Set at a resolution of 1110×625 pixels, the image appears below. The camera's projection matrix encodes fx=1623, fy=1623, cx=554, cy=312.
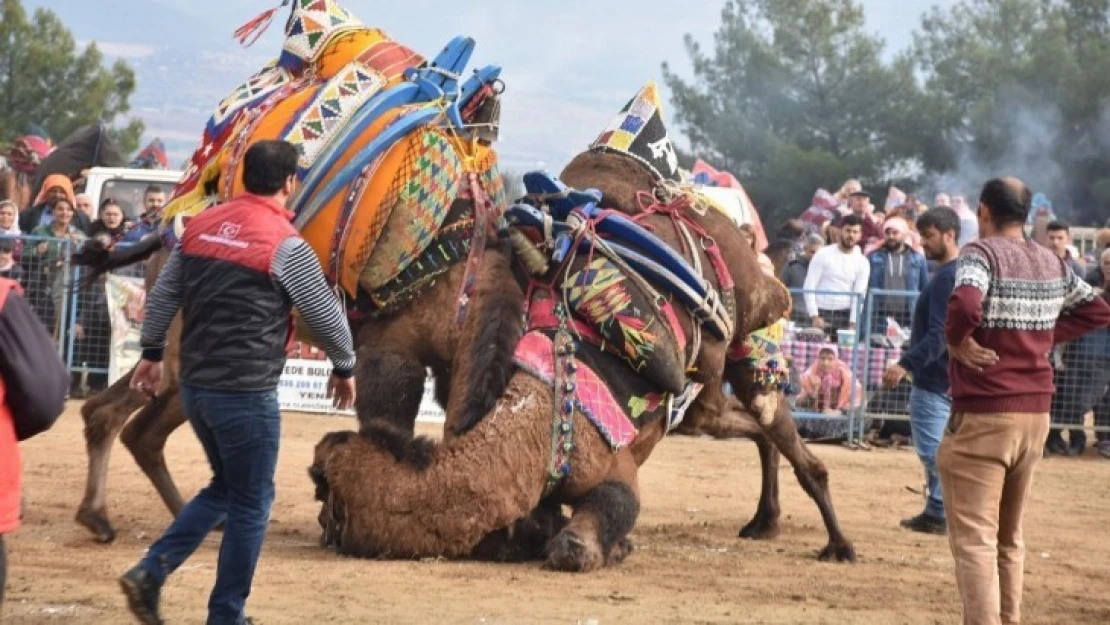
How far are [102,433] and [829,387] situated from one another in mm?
7421

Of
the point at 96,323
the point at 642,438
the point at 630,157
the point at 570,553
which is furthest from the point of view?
the point at 96,323

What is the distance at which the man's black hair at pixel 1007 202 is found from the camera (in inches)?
236

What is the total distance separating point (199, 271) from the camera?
5.78 metres

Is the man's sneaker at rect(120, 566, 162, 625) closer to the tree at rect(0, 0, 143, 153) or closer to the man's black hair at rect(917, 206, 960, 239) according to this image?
the man's black hair at rect(917, 206, 960, 239)

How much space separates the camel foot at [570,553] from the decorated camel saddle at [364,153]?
152 cm

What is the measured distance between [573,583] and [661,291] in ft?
4.95

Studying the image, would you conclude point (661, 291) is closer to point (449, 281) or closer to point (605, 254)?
→ point (605, 254)

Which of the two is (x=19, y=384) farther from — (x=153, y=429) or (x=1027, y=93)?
(x=1027, y=93)

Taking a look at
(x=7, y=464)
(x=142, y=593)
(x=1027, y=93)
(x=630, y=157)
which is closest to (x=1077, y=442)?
(x=630, y=157)

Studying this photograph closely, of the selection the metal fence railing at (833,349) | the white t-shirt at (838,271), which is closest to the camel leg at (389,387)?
the metal fence railing at (833,349)

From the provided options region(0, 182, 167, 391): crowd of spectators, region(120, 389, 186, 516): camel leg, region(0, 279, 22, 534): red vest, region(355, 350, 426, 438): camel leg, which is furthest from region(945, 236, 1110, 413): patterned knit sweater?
region(0, 182, 167, 391): crowd of spectators

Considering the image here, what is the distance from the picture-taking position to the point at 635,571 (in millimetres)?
7602

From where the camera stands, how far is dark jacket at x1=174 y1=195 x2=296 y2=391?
5.69 m

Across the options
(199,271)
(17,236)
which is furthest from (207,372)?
(17,236)
